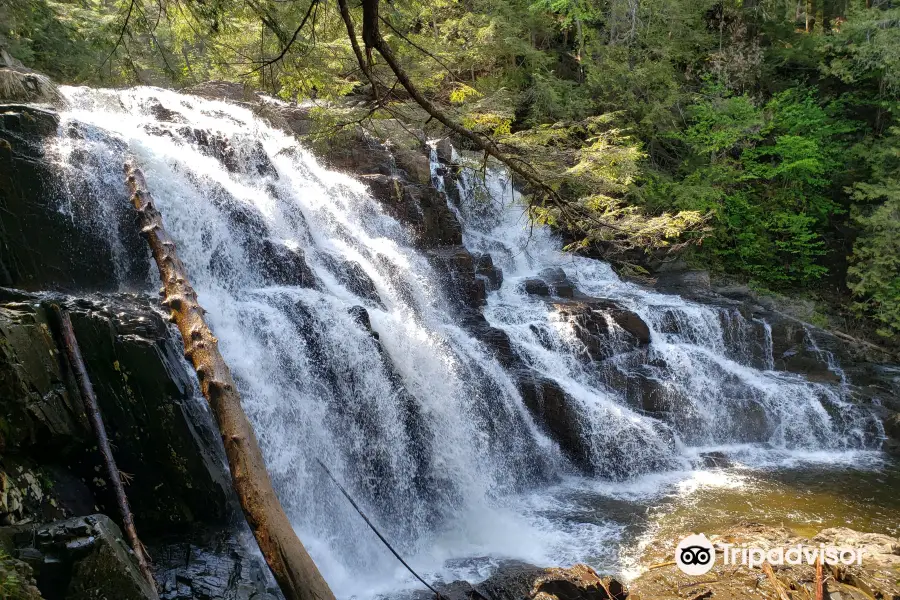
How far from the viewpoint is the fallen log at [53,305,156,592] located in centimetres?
464

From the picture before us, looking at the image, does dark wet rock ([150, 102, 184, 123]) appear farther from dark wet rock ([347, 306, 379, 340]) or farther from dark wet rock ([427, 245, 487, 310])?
dark wet rock ([347, 306, 379, 340])

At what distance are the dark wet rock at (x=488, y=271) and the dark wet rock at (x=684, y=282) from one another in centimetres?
432

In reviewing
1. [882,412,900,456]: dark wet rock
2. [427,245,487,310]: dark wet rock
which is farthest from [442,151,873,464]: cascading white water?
[427,245,487,310]: dark wet rock

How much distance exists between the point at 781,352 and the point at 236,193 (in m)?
11.5

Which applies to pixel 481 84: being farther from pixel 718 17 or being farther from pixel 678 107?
pixel 718 17

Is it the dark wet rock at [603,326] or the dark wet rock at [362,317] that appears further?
the dark wet rock at [603,326]

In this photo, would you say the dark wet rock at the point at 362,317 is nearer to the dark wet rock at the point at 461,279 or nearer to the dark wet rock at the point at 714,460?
the dark wet rock at the point at 461,279

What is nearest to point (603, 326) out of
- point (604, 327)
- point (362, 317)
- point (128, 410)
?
point (604, 327)


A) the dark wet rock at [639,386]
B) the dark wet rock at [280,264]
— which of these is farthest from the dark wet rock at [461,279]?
the dark wet rock at [280,264]

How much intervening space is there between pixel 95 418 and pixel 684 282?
514 inches

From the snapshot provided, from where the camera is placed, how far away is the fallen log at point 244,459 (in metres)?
3.43

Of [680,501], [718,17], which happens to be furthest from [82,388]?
[718,17]

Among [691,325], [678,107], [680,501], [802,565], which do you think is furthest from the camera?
[678,107]

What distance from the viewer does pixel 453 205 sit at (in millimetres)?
14039
